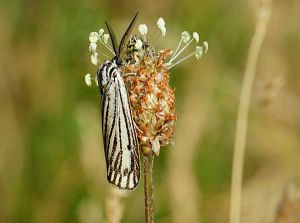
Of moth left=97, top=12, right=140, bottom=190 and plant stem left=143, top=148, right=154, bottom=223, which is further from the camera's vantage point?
moth left=97, top=12, right=140, bottom=190

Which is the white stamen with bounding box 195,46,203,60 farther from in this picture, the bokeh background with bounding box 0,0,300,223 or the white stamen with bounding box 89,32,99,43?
the bokeh background with bounding box 0,0,300,223

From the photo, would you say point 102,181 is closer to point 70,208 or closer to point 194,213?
point 70,208

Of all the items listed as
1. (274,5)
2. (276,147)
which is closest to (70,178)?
(276,147)

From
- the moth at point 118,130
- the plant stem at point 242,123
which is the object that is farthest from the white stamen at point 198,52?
the plant stem at point 242,123

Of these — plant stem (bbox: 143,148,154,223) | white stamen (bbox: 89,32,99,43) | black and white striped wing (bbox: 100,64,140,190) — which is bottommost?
plant stem (bbox: 143,148,154,223)

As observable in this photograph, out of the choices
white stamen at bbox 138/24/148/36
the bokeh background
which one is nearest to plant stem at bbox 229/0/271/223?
white stamen at bbox 138/24/148/36

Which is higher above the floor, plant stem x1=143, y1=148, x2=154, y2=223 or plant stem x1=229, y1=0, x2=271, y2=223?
plant stem x1=229, y1=0, x2=271, y2=223

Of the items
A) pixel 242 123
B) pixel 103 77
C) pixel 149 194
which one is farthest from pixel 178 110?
pixel 149 194

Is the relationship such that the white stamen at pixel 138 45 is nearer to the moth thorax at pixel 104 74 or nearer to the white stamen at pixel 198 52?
the moth thorax at pixel 104 74

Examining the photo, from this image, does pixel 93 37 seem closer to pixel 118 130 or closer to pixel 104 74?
pixel 104 74
